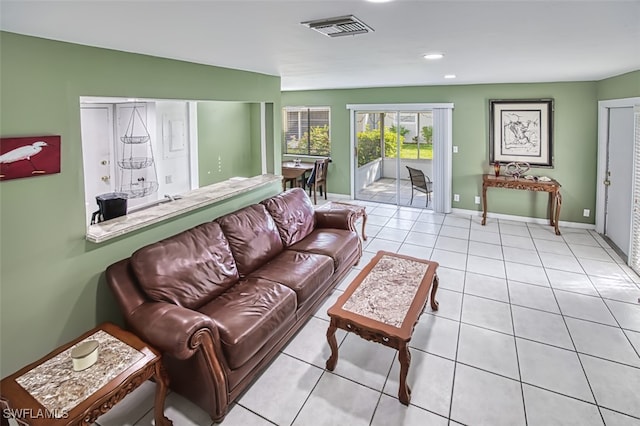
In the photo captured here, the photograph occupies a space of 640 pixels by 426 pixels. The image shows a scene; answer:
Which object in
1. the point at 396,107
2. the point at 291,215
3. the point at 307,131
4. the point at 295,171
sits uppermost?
the point at 396,107

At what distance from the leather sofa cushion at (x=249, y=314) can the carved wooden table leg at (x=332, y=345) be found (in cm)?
36

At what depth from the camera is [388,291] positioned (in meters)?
2.91

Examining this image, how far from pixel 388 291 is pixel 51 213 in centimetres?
233

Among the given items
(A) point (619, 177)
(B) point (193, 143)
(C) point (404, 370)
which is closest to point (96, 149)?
(B) point (193, 143)

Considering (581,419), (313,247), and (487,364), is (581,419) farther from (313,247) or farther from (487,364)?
(313,247)

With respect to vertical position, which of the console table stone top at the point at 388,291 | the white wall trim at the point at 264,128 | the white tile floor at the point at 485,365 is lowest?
the white tile floor at the point at 485,365

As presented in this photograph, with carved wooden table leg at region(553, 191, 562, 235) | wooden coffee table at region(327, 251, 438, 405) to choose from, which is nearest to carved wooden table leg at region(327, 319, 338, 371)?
wooden coffee table at region(327, 251, 438, 405)

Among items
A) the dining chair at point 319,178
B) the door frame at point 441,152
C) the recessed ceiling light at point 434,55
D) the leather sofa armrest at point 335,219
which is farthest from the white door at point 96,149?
the door frame at point 441,152

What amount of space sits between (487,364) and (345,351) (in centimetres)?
104

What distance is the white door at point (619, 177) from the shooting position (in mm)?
4516

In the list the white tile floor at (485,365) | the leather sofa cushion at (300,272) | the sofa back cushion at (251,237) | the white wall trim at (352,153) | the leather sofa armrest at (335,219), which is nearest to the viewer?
the white tile floor at (485,365)

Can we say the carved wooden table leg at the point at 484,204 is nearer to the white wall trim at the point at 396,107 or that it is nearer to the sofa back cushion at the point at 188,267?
the white wall trim at the point at 396,107

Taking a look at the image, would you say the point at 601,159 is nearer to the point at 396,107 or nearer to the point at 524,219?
the point at 524,219

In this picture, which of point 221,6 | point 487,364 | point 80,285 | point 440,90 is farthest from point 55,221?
point 440,90
